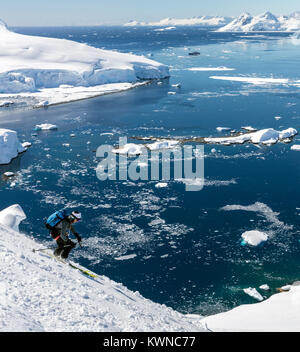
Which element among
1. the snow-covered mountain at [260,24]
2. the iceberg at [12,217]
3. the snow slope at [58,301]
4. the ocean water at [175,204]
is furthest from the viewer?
the snow-covered mountain at [260,24]

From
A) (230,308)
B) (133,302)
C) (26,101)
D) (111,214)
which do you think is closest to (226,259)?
(230,308)

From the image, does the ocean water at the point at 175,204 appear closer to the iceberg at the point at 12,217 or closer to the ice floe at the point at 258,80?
the iceberg at the point at 12,217

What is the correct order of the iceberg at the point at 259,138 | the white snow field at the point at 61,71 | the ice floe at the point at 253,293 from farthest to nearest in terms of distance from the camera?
the white snow field at the point at 61,71, the iceberg at the point at 259,138, the ice floe at the point at 253,293

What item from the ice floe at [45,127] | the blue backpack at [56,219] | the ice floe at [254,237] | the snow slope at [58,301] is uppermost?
the blue backpack at [56,219]

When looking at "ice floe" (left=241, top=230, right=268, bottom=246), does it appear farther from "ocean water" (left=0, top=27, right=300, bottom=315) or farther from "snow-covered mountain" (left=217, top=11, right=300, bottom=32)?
"snow-covered mountain" (left=217, top=11, right=300, bottom=32)

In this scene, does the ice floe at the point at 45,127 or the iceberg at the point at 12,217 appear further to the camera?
the ice floe at the point at 45,127

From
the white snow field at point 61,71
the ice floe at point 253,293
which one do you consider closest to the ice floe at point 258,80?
the white snow field at point 61,71

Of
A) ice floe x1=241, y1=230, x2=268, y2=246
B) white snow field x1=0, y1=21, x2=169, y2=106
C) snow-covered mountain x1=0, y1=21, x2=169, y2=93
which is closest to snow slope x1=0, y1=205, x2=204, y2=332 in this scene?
ice floe x1=241, y1=230, x2=268, y2=246
